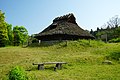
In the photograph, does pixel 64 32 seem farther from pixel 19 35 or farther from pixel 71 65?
pixel 19 35

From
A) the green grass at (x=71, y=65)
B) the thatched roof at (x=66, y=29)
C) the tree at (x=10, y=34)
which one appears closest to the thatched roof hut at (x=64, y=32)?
the thatched roof at (x=66, y=29)

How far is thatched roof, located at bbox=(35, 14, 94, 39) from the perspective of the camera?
121ft

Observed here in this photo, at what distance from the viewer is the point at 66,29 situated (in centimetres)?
3766

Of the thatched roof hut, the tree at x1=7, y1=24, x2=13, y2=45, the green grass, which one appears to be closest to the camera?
the green grass

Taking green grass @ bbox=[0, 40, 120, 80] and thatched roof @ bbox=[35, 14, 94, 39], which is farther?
thatched roof @ bbox=[35, 14, 94, 39]

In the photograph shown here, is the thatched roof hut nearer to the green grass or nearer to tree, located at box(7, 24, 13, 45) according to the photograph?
the green grass

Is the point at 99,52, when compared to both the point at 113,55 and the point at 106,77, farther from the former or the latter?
the point at 106,77

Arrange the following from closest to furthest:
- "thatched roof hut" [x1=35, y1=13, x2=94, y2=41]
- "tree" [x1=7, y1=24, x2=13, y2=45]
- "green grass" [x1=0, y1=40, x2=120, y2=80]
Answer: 1. "green grass" [x1=0, y1=40, x2=120, y2=80]
2. "thatched roof hut" [x1=35, y1=13, x2=94, y2=41]
3. "tree" [x1=7, y1=24, x2=13, y2=45]

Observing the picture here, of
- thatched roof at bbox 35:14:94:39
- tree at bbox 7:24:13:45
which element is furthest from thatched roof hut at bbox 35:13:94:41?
tree at bbox 7:24:13:45

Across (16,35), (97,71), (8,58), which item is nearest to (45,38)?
(8,58)

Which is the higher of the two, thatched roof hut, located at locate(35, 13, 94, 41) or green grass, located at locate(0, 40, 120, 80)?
thatched roof hut, located at locate(35, 13, 94, 41)

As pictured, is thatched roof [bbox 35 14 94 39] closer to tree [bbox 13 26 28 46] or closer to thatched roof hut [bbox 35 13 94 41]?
thatched roof hut [bbox 35 13 94 41]

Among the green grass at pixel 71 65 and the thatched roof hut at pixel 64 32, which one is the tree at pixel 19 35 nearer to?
the thatched roof hut at pixel 64 32

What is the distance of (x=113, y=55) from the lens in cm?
2467
